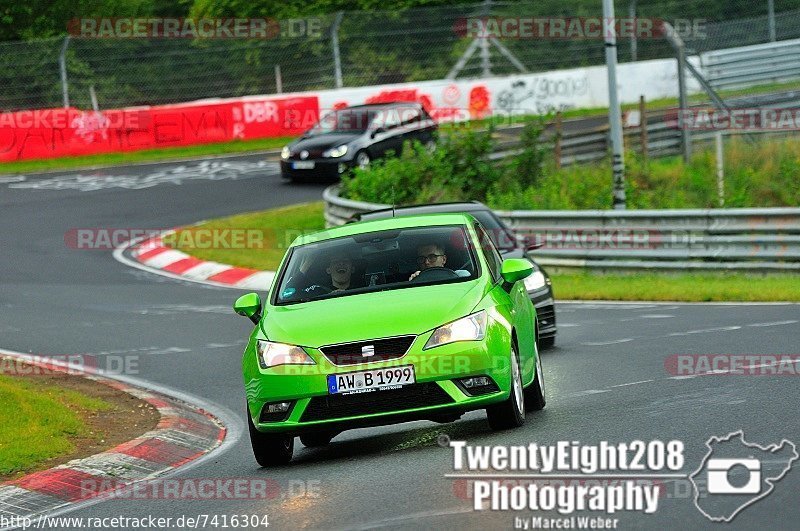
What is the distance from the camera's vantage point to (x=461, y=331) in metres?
9.80

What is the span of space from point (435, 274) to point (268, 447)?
166cm

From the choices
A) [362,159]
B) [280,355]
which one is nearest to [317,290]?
[280,355]

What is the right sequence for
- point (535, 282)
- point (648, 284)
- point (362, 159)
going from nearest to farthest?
point (535, 282), point (648, 284), point (362, 159)

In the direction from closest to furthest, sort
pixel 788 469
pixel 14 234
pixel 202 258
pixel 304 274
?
pixel 788 469 < pixel 304 274 < pixel 202 258 < pixel 14 234

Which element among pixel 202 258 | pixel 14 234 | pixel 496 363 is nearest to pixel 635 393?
pixel 496 363

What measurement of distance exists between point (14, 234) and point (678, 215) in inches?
502

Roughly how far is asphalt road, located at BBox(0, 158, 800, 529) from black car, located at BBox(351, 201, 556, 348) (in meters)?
0.34

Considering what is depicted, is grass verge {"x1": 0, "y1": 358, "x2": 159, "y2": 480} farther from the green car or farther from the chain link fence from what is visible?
the chain link fence

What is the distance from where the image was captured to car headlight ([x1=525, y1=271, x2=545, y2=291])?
15.2 meters

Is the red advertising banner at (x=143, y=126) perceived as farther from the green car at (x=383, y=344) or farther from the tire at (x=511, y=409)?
the tire at (x=511, y=409)

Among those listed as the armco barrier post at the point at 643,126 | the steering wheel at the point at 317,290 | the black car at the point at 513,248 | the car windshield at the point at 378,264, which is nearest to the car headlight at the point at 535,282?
the black car at the point at 513,248

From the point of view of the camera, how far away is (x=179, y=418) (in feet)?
41.5

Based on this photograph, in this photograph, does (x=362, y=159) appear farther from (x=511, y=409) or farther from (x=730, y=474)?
(x=730, y=474)

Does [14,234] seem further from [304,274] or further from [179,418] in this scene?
[304,274]
